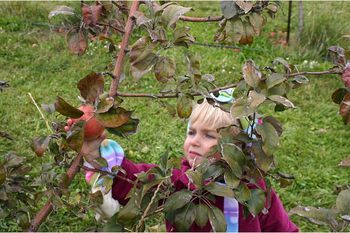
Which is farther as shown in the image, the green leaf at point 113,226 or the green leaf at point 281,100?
the green leaf at point 113,226

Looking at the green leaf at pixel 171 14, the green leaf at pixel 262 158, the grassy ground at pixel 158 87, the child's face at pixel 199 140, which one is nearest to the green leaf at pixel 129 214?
the green leaf at pixel 262 158

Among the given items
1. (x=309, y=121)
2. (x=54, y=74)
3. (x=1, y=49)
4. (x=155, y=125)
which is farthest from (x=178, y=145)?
(x=1, y=49)

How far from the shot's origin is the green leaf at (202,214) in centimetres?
101

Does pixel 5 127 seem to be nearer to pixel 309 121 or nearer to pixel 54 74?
pixel 54 74

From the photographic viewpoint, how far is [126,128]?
3.40 feet

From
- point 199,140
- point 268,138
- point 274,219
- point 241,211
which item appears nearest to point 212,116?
point 199,140

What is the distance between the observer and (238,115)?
920 millimetres

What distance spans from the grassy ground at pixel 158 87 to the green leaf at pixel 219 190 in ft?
6.08

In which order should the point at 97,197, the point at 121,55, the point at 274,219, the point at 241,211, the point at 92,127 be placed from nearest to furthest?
the point at 92,127 → the point at 121,55 → the point at 97,197 → the point at 241,211 → the point at 274,219

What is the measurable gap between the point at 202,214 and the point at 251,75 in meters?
0.26

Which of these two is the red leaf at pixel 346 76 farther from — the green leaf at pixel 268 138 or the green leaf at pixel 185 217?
the green leaf at pixel 185 217

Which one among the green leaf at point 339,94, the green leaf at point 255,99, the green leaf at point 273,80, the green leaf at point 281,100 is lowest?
the green leaf at point 339,94

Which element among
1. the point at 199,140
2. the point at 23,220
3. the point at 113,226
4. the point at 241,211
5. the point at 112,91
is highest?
the point at 112,91

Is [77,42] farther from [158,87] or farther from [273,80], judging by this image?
[158,87]
